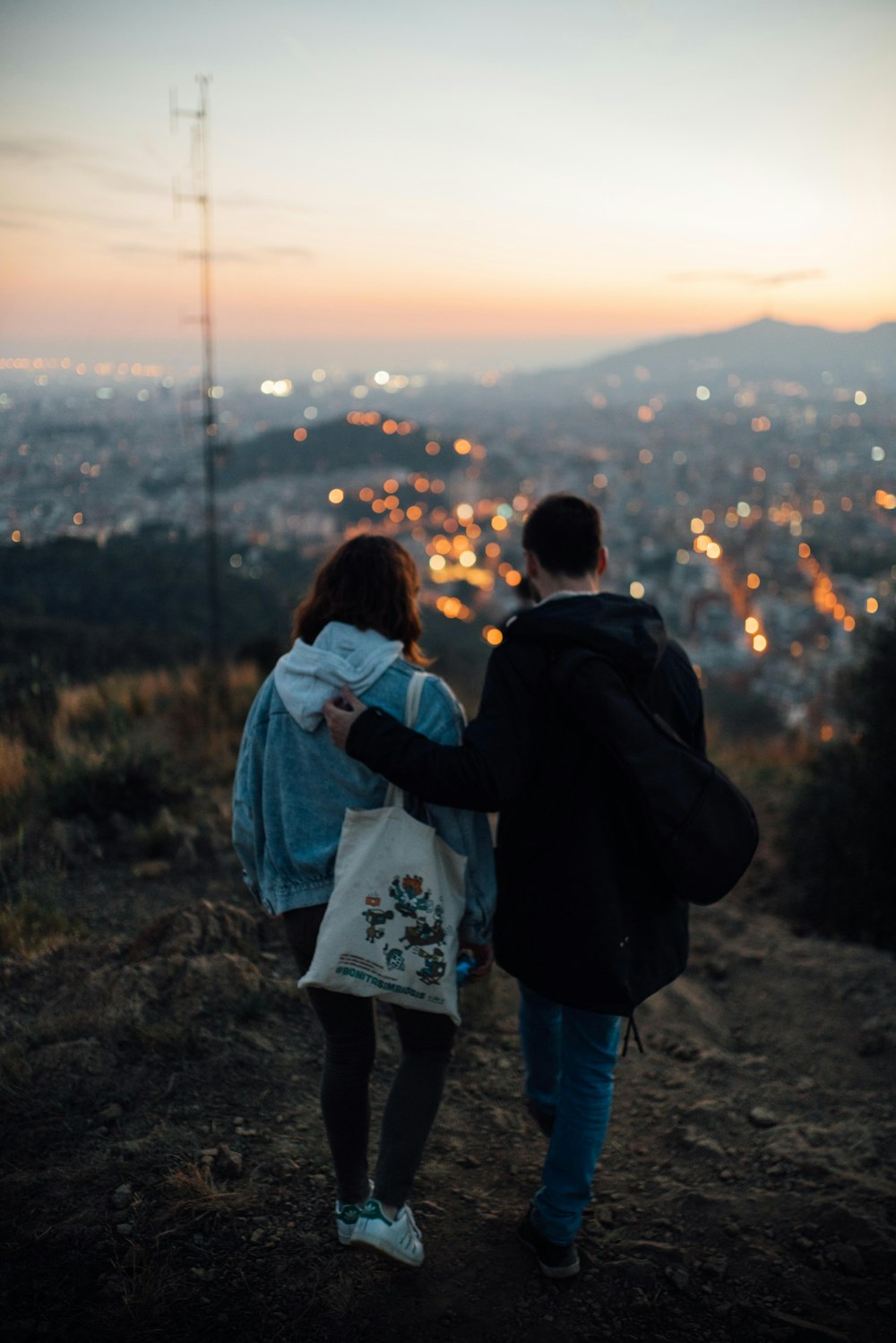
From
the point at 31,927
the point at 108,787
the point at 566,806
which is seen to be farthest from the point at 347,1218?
the point at 108,787

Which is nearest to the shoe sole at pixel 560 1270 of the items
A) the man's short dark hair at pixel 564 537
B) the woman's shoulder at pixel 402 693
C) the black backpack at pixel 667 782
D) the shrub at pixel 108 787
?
the black backpack at pixel 667 782

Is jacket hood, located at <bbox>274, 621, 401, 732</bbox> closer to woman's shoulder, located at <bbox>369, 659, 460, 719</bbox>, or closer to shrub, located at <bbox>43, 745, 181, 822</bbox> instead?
woman's shoulder, located at <bbox>369, 659, 460, 719</bbox>

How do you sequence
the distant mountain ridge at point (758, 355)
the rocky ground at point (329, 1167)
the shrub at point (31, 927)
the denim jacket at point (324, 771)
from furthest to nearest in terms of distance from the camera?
the distant mountain ridge at point (758, 355), the shrub at point (31, 927), the rocky ground at point (329, 1167), the denim jacket at point (324, 771)

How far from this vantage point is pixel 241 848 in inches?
81.1

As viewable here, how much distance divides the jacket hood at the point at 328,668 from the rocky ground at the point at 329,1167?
1278mm

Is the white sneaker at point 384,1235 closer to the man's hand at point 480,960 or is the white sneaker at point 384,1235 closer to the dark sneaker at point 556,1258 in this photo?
the dark sneaker at point 556,1258

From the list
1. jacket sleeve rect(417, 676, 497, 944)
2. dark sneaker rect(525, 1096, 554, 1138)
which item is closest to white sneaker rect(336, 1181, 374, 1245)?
dark sneaker rect(525, 1096, 554, 1138)

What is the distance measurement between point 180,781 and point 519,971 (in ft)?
11.4

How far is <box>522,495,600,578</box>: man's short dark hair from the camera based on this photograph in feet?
6.68

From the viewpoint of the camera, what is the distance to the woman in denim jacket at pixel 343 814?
75.4 inches

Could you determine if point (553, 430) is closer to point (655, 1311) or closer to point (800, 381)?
point (800, 381)

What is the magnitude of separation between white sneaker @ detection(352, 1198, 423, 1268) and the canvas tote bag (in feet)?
1.79

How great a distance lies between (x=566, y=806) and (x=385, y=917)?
18.1 inches

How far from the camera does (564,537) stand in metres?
2.04
